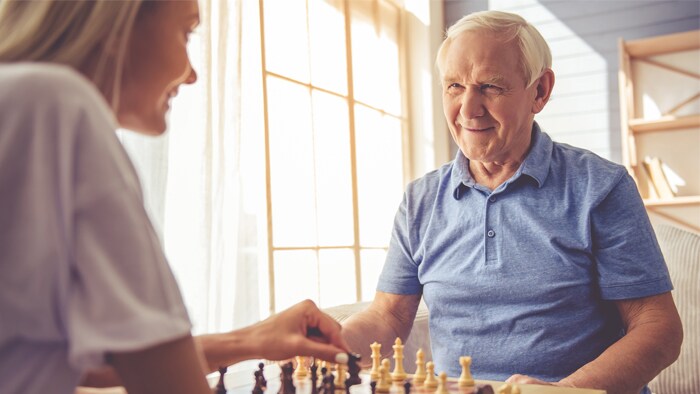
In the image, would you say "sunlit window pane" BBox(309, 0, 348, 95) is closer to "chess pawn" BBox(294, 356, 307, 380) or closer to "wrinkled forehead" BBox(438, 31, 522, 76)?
"wrinkled forehead" BBox(438, 31, 522, 76)

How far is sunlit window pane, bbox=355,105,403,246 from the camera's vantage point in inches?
159

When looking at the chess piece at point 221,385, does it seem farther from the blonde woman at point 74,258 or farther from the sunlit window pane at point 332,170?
the sunlit window pane at point 332,170

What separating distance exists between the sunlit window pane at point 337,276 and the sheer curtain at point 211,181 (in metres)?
0.73

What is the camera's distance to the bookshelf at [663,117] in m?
4.02

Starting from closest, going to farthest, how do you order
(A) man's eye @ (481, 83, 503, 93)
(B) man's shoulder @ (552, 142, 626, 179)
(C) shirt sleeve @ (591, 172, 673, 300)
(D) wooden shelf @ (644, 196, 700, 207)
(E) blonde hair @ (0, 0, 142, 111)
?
1. (E) blonde hair @ (0, 0, 142, 111)
2. (C) shirt sleeve @ (591, 172, 673, 300)
3. (B) man's shoulder @ (552, 142, 626, 179)
4. (A) man's eye @ (481, 83, 503, 93)
5. (D) wooden shelf @ (644, 196, 700, 207)

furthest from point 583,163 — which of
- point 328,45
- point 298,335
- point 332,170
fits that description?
point 328,45

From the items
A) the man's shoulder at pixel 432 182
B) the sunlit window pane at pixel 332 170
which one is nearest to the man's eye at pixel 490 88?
the man's shoulder at pixel 432 182

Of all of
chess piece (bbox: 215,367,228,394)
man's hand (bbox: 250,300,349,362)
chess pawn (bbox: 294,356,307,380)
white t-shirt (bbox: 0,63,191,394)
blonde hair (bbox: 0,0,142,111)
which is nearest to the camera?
white t-shirt (bbox: 0,63,191,394)

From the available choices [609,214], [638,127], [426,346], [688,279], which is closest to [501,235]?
[609,214]

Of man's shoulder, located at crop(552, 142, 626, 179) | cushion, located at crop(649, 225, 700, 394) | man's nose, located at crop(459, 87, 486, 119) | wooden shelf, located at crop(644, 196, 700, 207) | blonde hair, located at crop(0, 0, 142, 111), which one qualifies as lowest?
cushion, located at crop(649, 225, 700, 394)

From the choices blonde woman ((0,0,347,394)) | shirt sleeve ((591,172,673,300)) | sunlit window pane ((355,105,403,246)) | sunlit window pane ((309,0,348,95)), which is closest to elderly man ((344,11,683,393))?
shirt sleeve ((591,172,673,300))

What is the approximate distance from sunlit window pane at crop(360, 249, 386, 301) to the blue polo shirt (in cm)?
215

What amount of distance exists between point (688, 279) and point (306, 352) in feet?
6.01

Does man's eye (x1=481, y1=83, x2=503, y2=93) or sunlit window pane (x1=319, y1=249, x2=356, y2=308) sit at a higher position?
man's eye (x1=481, y1=83, x2=503, y2=93)
